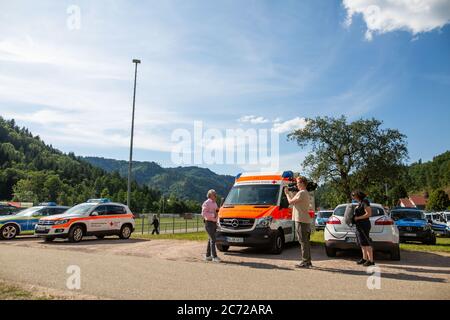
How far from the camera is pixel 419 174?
522 feet

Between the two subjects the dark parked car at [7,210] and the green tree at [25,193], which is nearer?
the dark parked car at [7,210]

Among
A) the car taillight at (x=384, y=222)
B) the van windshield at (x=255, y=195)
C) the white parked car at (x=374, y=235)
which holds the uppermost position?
the van windshield at (x=255, y=195)

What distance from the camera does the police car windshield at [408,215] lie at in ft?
60.0

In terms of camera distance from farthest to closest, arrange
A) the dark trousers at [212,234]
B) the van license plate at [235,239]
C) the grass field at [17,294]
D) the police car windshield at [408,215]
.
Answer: the police car windshield at [408,215]
the van license plate at [235,239]
the dark trousers at [212,234]
the grass field at [17,294]

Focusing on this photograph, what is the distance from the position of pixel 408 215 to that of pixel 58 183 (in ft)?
446

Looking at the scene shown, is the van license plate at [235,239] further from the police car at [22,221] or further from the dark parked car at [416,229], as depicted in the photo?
the police car at [22,221]

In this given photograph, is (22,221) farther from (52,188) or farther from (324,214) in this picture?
(52,188)

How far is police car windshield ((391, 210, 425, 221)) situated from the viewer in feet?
60.0

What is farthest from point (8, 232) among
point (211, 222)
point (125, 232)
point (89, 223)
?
point (211, 222)

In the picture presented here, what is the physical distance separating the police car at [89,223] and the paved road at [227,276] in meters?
3.93

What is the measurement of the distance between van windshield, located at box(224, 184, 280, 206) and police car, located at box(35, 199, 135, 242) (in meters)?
7.23

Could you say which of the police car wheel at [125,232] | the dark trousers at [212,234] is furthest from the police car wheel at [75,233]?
the dark trousers at [212,234]
